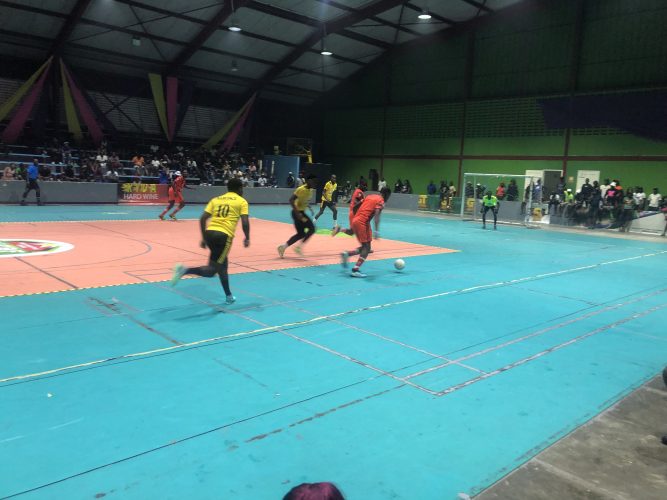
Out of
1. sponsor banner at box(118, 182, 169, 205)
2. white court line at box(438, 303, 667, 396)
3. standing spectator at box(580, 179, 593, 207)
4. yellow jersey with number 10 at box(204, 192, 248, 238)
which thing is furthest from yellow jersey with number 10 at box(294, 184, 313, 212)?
standing spectator at box(580, 179, 593, 207)

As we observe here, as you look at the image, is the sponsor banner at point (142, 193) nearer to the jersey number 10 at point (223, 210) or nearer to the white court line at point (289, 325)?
the jersey number 10 at point (223, 210)

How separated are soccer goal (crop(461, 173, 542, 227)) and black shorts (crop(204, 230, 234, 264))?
2036 centimetres

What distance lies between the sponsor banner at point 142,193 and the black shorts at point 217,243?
21.2 metres

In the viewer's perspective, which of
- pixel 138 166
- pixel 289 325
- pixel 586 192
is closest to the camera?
pixel 289 325

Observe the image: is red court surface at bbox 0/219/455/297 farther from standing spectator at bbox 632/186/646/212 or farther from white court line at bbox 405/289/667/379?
standing spectator at bbox 632/186/646/212

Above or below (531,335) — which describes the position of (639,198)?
above

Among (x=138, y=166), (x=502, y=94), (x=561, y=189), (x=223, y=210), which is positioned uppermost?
(x=502, y=94)

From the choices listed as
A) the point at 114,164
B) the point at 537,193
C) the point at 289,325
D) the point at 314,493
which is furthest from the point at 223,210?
the point at 537,193

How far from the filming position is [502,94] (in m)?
32.4

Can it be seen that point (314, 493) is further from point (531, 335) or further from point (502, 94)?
point (502, 94)

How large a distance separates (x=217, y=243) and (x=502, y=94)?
29360 millimetres

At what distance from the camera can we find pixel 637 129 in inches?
1051

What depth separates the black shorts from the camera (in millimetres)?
7406

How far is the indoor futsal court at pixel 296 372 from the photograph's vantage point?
145 inches
